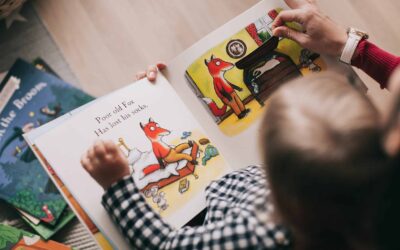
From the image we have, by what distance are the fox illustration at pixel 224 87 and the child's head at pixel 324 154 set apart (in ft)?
0.90

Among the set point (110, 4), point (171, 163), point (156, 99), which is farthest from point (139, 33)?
point (171, 163)

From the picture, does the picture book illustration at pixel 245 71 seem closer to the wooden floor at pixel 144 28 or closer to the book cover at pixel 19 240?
the wooden floor at pixel 144 28

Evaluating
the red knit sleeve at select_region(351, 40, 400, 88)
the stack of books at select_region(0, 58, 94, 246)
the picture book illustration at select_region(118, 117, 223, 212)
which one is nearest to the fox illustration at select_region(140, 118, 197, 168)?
the picture book illustration at select_region(118, 117, 223, 212)

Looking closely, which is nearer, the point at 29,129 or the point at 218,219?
the point at 218,219

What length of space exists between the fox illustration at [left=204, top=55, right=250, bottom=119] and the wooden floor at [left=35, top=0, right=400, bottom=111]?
0.42 feet

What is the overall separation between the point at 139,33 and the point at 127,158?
0.97 feet

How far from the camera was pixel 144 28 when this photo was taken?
2.65 ft

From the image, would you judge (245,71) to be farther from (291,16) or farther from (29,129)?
(29,129)

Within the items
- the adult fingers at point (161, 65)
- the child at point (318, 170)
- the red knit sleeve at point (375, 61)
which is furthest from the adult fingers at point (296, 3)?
the child at point (318, 170)

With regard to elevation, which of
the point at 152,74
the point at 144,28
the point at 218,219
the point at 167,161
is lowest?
the point at 218,219

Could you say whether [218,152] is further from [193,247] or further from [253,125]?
[193,247]

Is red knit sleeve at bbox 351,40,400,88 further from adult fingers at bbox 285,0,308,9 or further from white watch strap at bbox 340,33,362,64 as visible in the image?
adult fingers at bbox 285,0,308,9

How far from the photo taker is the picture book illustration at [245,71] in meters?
0.68

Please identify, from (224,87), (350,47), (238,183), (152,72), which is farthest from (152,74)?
(350,47)
